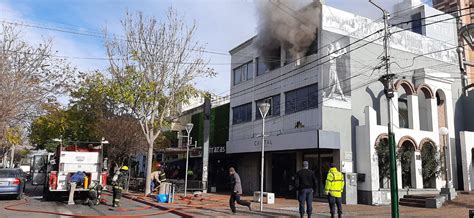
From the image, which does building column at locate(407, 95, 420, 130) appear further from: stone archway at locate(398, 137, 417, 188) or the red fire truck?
the red fire truck

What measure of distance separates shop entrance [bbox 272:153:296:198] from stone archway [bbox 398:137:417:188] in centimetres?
595

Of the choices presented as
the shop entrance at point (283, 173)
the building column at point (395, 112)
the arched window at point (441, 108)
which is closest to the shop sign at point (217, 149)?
the shop entrance at point (283, 173)

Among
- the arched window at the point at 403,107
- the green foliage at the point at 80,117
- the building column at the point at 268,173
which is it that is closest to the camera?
the arched window at the point at 403,107

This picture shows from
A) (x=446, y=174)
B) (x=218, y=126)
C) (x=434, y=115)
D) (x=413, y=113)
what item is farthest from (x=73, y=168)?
(x=434, y=115)

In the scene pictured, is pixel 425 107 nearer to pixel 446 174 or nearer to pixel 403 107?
pixel 403 107

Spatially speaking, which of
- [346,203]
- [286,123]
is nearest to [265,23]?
[286,123]

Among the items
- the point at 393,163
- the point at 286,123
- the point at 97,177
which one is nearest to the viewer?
the point at 393,163

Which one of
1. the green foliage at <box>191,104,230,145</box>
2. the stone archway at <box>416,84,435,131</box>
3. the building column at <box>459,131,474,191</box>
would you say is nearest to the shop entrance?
the green foliage at <box>191,104,230,145</box>

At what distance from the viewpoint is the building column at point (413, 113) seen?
2158 cm

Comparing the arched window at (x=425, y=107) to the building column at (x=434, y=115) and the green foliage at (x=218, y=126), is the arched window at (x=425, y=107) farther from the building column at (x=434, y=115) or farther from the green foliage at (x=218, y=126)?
the green foliage at (x=218, y=126)

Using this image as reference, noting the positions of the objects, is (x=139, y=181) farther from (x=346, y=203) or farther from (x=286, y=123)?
(x=346, y=203)

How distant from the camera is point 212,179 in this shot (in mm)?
32969

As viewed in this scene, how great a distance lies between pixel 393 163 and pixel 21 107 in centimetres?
1752

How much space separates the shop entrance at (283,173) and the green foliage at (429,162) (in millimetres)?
6905
